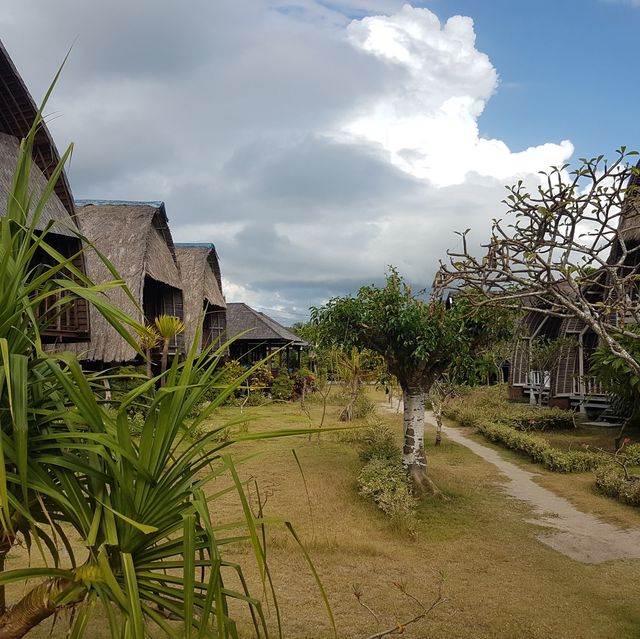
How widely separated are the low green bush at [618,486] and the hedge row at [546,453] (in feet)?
3.74

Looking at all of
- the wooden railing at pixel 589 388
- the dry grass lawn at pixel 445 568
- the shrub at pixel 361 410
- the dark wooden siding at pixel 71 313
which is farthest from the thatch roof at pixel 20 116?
the wooden railing at pixel 589 388

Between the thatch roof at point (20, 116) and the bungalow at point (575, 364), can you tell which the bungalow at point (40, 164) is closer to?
the thatch roof at point (20, 116)

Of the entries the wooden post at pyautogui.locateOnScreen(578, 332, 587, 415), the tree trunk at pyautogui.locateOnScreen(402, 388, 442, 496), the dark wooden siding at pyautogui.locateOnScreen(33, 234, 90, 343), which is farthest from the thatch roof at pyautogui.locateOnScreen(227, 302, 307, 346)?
the tree trunk at pyautogui.locateOnScreen(402, 388, 442, 496)

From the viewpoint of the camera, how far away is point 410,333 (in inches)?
392

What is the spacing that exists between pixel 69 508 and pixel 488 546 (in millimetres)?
7064

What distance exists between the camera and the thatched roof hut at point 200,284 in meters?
23.8

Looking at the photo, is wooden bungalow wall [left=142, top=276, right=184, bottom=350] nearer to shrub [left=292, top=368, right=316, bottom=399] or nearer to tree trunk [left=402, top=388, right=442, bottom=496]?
shrub [left=292, top=368, right=316, bottom=399]

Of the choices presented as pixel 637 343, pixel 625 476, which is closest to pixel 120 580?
pixel 625 476

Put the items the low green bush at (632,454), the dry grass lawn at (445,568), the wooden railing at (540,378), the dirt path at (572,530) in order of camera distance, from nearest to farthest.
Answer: the dry grass lawn at (445,568) → the dirt path at (572,530) → the low green bush at (632,454) → the wooden railing at (540,378)

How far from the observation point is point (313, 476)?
11.3 metres

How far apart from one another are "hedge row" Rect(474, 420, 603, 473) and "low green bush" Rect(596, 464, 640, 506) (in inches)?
44.9

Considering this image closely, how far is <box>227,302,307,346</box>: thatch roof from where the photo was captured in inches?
1158

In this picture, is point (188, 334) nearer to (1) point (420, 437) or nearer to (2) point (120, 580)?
(1) point (420, 437)

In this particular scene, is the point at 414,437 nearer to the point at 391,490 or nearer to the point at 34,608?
the point at 391,490
